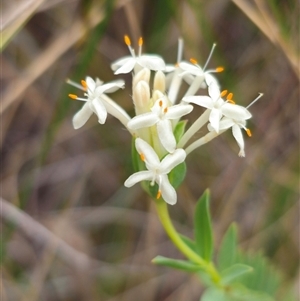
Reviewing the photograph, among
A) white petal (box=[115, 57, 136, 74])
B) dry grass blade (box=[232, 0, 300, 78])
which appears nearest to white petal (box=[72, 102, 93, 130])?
white petal (box=[115, 57, 136, 74])

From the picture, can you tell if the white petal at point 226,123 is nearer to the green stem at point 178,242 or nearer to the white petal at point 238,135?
the white petal at point 238,135

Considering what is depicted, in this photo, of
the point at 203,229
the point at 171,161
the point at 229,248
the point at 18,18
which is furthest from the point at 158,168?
the point at 18,18

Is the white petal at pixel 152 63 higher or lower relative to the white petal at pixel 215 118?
higher

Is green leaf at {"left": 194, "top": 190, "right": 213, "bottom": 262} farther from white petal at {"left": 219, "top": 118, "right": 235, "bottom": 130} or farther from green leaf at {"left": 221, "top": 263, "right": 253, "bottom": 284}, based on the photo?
white petal at {"left": 219, "top": 118, "right": 235, "bottom": 130}

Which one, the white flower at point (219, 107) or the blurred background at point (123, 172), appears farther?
the blurred background at point (123, 172)

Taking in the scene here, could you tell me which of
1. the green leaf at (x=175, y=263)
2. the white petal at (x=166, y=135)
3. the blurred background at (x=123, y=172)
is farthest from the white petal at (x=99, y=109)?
the blurred background at (x=123, y=172)

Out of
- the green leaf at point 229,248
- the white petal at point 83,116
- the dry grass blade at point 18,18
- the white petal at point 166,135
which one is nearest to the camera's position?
the white petal at point 166,135

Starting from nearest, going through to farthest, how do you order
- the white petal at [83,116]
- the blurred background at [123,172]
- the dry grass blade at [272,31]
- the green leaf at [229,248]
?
the white petal at [83,116], the green leaf at [229,248], the dry grass blade at [272,31], the blurred background at [123,172]

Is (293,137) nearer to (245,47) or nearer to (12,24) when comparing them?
(245,47)
